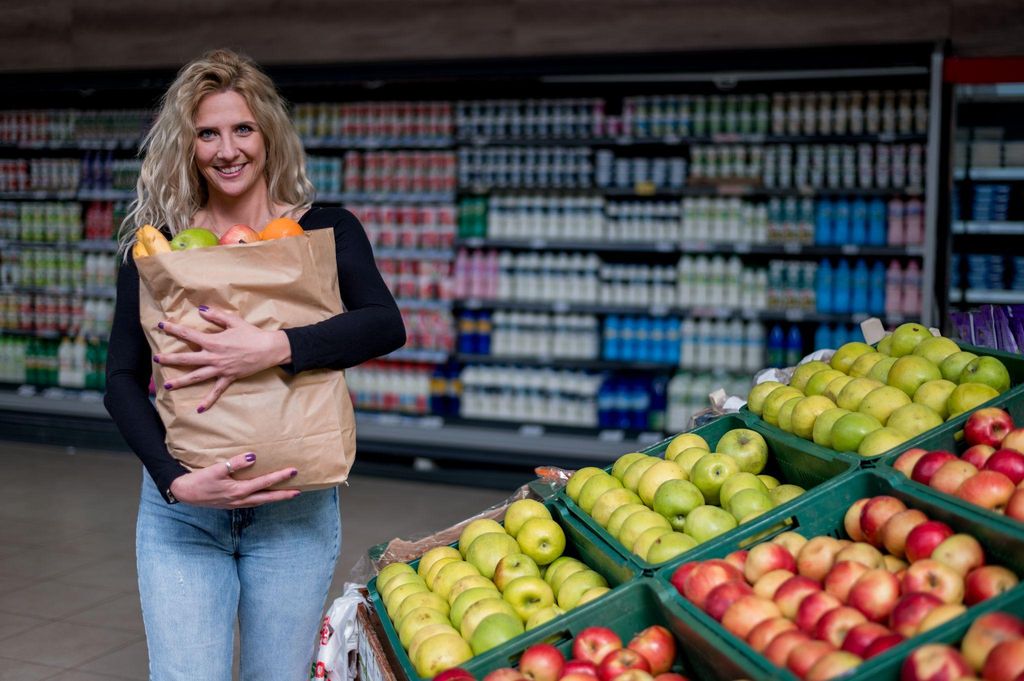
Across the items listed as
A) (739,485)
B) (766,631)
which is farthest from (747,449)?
(766,631)

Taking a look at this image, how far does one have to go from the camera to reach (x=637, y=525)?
6.22 feet

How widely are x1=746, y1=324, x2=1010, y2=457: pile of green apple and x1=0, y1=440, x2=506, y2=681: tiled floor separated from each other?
42.0 inches

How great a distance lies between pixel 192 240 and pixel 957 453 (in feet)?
4.79

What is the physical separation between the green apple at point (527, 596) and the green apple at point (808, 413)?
64cm

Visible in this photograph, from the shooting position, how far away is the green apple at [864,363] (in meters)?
2.34

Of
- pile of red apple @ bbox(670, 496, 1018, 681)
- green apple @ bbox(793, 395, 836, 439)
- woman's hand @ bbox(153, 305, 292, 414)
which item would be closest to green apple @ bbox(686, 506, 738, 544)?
pile of red apple @ bbox(670, 496, 1018, 681)

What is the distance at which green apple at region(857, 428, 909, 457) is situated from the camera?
6.24ft

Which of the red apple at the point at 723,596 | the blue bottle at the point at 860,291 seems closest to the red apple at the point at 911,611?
the red apple at the point at 723,596

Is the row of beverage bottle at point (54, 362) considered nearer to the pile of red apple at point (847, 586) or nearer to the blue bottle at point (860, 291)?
the blue bottle at point (860, 291)

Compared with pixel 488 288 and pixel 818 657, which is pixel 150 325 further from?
→ pixel 488 288

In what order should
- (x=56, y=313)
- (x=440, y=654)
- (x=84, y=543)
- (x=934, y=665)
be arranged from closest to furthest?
1. (x=934, y=665)
2. (x=440, y=654)
3. (x=84, y=543)
4. (x=56, y=313)

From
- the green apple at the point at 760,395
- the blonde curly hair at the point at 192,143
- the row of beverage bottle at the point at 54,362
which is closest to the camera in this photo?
the blonde curly hair at the point at 192,143

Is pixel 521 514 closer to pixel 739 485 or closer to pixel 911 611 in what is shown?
pixel 739 485

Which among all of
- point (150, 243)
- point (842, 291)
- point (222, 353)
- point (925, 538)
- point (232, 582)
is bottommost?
point (232, 582)
